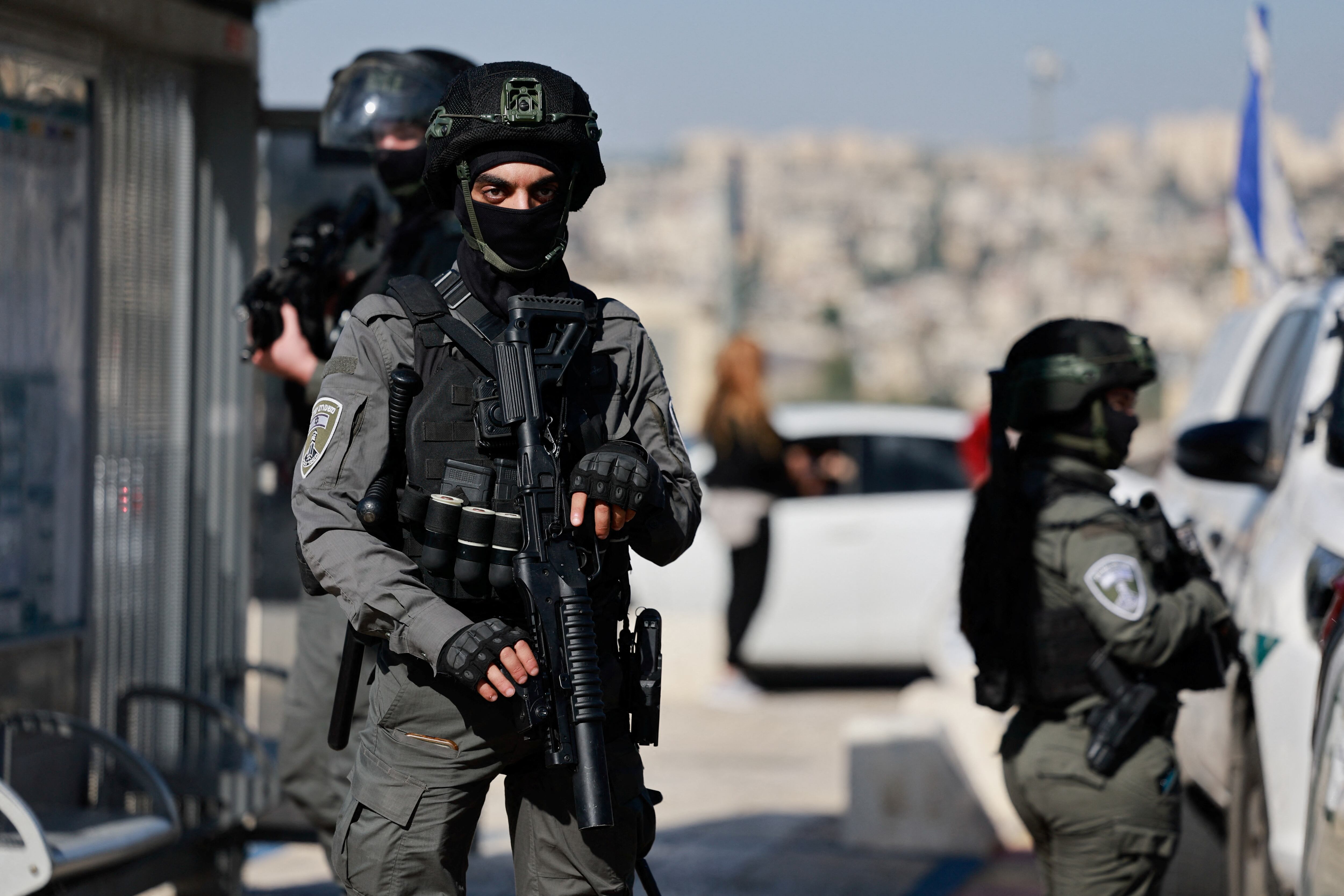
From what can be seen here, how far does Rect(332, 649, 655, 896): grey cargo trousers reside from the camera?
2977mm

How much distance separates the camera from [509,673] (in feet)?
9.06

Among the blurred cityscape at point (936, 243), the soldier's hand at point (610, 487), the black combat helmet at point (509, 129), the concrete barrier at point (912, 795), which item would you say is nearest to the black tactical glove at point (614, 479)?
the soldier's hand at point (610, 487)

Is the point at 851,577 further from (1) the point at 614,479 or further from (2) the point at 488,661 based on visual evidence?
(2) the point at 488,661

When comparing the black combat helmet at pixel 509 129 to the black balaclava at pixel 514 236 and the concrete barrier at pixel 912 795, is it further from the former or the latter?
the concrete barrier at pixel 912 795

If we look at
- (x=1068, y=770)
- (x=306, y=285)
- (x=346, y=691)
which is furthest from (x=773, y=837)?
(x=346, y=691)

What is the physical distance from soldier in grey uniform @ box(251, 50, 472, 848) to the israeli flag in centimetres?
386

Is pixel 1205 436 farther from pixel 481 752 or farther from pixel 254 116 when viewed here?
pixel 254 116

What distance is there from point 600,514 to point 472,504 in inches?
8.5

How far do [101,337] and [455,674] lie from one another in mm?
2586

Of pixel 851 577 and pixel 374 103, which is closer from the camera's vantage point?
pixel 374 103

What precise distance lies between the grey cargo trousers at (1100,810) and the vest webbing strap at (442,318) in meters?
1.52

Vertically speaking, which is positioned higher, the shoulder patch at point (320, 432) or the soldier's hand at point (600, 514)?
the shoulder patch at point (320, 432)

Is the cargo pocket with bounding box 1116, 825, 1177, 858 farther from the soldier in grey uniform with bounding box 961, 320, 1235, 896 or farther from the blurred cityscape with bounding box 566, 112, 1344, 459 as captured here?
the blurred cityscape with bounding box 566, 112, 1344, 459

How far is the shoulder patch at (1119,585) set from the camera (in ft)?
11.7
